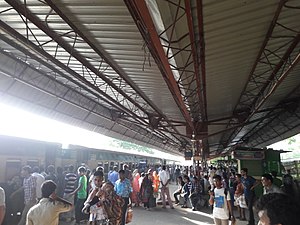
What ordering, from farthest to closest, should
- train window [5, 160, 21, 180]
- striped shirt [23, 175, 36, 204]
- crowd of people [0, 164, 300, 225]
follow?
train window [5, 160, 21, 180] < striped shirt [23, 175, 36, 204] < crowd of people [0, 164, 300, 225]

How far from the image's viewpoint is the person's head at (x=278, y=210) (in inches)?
58.8

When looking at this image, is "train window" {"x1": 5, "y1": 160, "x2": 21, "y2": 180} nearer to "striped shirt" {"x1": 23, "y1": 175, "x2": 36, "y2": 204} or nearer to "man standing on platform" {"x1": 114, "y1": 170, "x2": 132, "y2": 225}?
"striped shirt" {"x1": 23, "y1": 175, "x2": 36, "y2": 204}

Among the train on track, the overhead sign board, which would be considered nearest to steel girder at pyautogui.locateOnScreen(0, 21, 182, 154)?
the train on track

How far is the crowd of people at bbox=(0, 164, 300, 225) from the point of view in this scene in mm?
1777

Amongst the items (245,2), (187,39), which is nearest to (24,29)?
(187,39)

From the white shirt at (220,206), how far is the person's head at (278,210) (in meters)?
3.98

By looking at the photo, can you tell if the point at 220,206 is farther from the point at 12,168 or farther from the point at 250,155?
the point at 250,155

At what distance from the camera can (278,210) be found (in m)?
1.56

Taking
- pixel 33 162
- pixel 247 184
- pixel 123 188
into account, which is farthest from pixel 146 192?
pixel 33 162

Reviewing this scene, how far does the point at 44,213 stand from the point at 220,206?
3.50 metres

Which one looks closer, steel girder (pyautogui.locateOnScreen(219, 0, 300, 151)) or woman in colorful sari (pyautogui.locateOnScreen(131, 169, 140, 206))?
steel girder (pyautogui.locateOnScreen(219, 0, 300, 151))

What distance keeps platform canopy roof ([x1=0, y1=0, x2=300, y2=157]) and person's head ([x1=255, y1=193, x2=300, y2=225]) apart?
2027 mm

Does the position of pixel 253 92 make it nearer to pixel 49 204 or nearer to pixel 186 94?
pixel 186 94

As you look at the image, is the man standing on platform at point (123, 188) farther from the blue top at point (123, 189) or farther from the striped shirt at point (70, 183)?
the striped shirt at point (70, 183)
